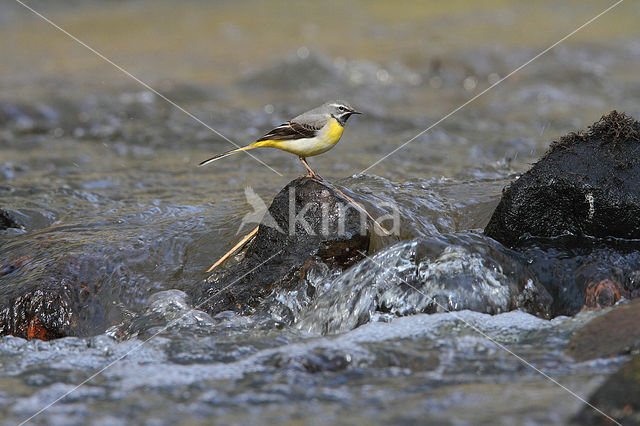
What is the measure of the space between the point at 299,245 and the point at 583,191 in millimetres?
2317

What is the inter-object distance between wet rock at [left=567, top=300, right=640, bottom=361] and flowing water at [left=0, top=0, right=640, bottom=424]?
11 cm

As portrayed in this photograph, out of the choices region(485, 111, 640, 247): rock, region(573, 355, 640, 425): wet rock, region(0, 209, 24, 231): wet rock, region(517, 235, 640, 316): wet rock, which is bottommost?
region(573, 355, 640, 425): wet rock

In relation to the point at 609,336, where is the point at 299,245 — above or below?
above

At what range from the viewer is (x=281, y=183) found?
9.02 m

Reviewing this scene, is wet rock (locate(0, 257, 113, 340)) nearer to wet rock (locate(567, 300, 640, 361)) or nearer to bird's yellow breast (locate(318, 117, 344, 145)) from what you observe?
bird's yellow breast (locate(318, 117, 344, 145))

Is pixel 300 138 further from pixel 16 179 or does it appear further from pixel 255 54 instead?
pixel 255 54

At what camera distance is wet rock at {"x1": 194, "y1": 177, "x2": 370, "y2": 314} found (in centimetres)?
579

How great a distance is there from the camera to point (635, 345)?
4.24 m

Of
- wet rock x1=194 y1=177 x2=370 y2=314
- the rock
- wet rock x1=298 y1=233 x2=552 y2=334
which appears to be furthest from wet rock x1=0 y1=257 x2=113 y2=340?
the rock

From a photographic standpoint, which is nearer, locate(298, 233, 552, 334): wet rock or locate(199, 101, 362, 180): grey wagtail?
locate(298, 233, 552, 334): wet rock

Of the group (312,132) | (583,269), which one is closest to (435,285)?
(583,269)

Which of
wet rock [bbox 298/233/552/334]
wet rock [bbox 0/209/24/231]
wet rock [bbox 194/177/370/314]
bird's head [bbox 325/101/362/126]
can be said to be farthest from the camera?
wet rock [bbox 0/209/24/231]

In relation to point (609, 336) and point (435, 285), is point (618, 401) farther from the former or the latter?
point (435, 285)

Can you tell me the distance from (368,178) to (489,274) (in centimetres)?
273
